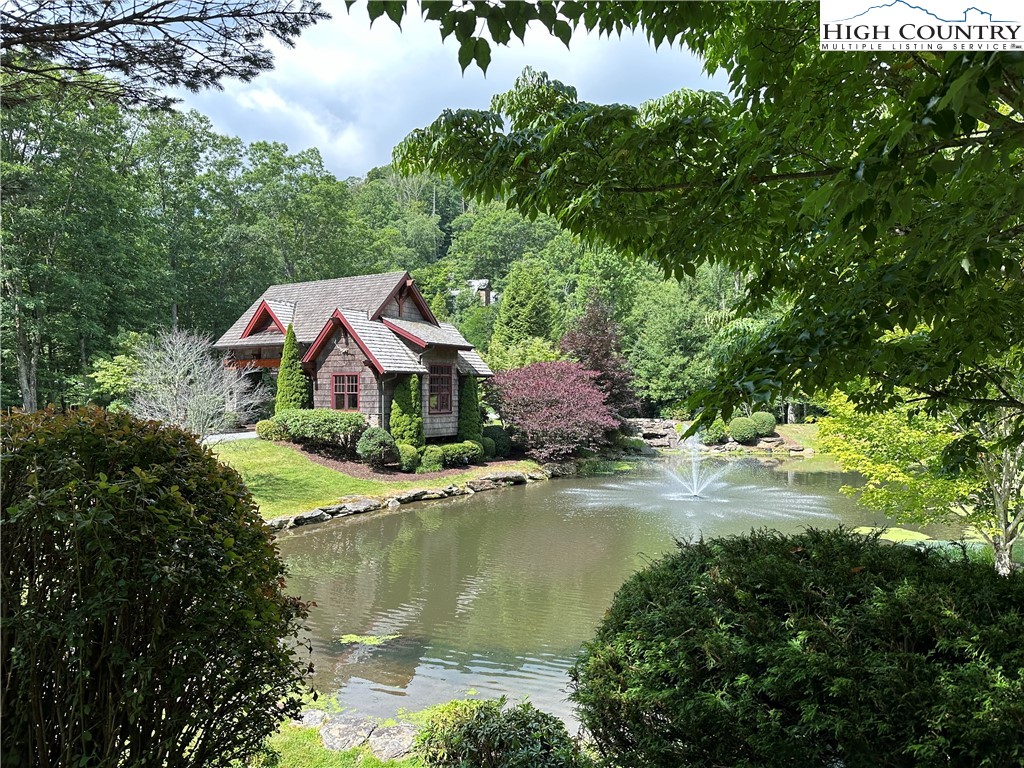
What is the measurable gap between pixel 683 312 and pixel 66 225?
26066mm

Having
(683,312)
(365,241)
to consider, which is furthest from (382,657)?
(365,241)

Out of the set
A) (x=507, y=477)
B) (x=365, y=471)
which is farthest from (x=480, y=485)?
(x=365, y=471)

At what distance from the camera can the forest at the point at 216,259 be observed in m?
15.9

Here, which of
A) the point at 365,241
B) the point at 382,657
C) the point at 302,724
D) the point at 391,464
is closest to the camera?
the point at 302,724

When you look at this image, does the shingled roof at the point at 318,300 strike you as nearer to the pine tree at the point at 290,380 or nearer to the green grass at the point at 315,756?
the pine tree at the point at 290,380

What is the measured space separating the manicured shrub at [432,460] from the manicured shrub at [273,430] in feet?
14.2

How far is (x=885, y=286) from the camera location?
→ 7.43 ft

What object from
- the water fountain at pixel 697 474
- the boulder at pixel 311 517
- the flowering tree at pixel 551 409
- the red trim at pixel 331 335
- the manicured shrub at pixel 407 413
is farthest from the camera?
the flowering tree at pixel 551 409

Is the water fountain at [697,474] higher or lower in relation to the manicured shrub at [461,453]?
lower

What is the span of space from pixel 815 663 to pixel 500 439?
19971mm

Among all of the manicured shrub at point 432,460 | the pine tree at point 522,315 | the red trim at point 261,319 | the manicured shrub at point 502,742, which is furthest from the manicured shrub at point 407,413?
the manicured shrub at point 502,742

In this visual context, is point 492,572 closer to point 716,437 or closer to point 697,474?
point 697,474

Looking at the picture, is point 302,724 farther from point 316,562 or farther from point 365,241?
point 365,241

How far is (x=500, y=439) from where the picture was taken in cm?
2219
